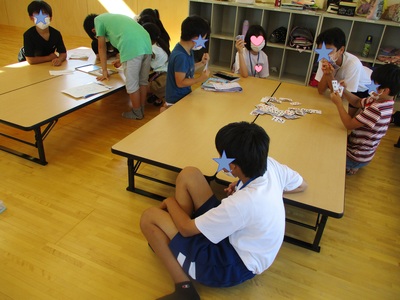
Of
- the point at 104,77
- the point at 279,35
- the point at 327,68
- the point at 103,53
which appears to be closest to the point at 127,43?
the point at 103,53

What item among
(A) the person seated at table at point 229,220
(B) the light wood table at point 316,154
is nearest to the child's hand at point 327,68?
(B) the light wood table at point 316,154

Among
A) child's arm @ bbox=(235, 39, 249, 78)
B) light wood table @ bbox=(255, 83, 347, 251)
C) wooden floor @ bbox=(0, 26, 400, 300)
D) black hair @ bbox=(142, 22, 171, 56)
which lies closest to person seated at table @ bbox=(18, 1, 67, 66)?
black hair @ bbox=(142, 22, 171, 56)

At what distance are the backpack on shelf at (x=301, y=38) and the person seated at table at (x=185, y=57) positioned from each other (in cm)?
196

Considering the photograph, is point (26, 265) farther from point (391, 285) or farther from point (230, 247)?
point (391, 285)

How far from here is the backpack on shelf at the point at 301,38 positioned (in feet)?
13.5

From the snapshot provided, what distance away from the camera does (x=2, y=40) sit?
5902 mm

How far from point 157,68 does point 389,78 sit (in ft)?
7.41

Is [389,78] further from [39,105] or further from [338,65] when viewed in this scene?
[39,105]

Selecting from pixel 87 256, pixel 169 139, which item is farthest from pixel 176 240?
pixel 169 139

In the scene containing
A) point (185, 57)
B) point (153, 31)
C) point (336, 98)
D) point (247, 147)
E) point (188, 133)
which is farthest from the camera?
point (153, 31)

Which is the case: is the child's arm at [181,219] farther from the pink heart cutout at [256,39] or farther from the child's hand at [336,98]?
the pink heart cutout at [256,39]

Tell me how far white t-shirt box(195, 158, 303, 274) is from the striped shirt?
1095 mm

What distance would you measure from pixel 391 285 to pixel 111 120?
2579mm

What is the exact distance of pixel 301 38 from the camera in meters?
4.11
